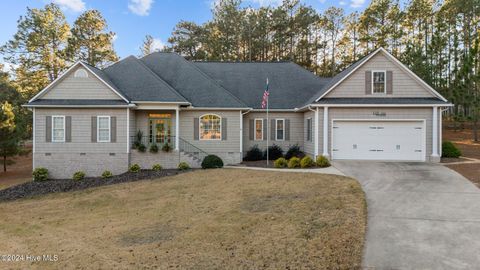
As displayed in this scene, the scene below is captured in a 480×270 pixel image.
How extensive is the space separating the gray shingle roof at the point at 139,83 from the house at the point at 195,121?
0.06 metres

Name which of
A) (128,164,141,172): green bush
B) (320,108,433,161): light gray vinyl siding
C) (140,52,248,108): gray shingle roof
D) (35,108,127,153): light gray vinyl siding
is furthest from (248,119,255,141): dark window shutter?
(35,108,127,153): light gray vinyl siding

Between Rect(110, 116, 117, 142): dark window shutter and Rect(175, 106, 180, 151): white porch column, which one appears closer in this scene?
Rect(110, 116, 117, 142): dark window shutter

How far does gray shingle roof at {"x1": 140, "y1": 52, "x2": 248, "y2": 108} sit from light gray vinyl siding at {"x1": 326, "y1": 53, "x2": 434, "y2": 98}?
5.93 meters

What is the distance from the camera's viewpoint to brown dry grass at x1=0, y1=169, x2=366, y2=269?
16.8 feet

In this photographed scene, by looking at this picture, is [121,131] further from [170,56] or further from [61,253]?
[61,253]

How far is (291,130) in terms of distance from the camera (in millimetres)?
19000

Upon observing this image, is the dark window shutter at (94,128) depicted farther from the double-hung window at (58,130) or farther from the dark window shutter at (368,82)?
the dark window shutter at (368,82)

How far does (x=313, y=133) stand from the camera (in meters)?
16.4

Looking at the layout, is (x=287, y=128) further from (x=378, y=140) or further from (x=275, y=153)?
(x=378, y=140)

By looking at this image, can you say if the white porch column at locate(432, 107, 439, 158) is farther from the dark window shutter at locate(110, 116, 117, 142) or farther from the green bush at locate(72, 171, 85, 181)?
the green bush at locate(72, 171, 85, 181)

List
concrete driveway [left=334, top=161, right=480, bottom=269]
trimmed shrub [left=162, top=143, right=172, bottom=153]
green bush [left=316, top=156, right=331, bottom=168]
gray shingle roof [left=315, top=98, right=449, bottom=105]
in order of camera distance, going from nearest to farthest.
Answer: concrete driveway [left=334, top=161, right=480, bottom=269], green bush [left=316, top=156, right=331, bottom=168], gray shingle roof [left=315, top=98, right=449, bottom=105], trimmed shrub [left=162, top=143, right=172, bottom=153]

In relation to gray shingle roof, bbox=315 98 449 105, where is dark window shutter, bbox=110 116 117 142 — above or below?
below

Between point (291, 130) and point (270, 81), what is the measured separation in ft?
14.9

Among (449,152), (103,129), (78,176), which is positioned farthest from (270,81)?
(78,176)
